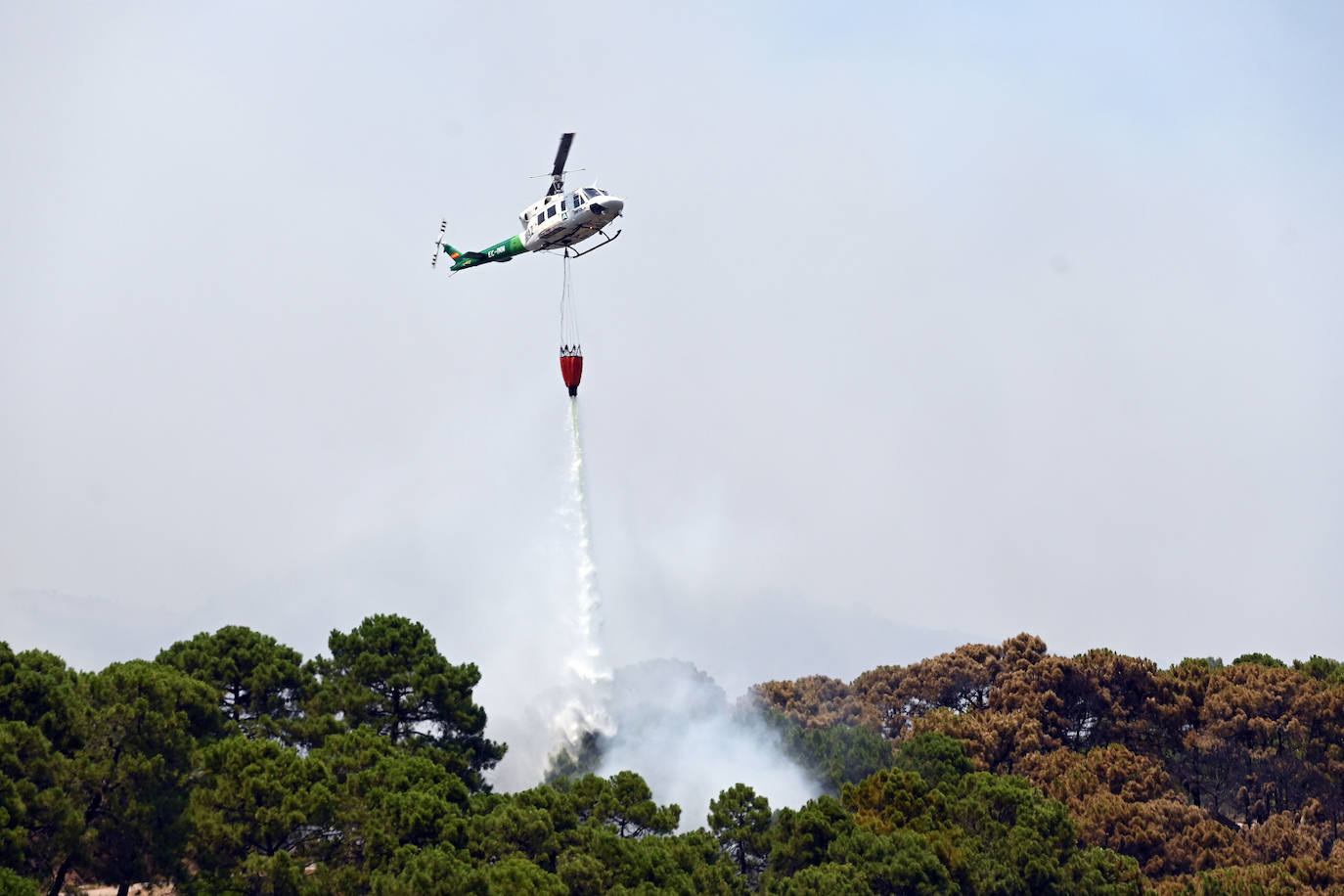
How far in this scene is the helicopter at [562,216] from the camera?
3435 inches

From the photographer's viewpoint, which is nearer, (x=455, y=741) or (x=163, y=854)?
(x=163, y=854)

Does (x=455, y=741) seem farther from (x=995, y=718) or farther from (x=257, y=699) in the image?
(x=995, y=718)

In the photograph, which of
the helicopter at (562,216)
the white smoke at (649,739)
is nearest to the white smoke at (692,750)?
the white smoke at (649,739)

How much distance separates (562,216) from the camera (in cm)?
8825

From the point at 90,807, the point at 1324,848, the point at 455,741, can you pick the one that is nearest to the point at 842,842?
the point at 455,741

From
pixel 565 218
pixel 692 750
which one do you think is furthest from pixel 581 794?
pixel 692 750

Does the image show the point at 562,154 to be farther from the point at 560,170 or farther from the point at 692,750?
the point at 692,750

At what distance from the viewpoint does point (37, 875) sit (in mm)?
63469

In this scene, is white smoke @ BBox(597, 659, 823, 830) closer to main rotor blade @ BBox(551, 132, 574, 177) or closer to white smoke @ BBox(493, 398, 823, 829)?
white smoke @ BBox(493, 398, 823, 829)

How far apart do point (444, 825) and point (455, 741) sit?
23395 millimetres

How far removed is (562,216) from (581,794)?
3082 centimetres

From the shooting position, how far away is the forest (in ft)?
217

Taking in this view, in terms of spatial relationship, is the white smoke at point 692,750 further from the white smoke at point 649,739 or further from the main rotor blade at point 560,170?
the main rotor blade at point 560,170

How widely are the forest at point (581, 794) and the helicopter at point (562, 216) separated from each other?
22.2m
